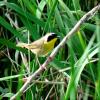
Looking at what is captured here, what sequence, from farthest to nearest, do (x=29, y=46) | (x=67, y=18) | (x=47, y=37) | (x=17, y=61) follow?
(x=17, y=61) → (x=67, y=18) → (x=29, y=46) → (x=47, y=37)

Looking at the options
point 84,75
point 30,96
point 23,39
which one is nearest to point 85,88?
point 84,75

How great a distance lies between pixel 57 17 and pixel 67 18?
0.05 metres

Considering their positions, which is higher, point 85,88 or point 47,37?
point 47,37

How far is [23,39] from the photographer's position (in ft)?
5.57

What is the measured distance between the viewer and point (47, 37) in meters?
1.43

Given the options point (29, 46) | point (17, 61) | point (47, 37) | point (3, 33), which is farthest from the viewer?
point (3, 33)

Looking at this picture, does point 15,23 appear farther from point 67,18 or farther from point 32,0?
point 67,18

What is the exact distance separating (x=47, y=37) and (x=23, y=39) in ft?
0.94

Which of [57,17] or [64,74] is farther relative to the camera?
[57,17]

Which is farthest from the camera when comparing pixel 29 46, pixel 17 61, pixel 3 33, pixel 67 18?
pixel 3 33

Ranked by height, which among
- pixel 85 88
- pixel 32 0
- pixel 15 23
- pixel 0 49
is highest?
pixel 32 0

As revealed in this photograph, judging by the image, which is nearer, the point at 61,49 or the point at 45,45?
the point at 45,45

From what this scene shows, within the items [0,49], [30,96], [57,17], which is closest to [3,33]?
[0,49]

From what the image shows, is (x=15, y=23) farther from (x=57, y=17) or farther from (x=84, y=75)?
(x=84, y=75)
